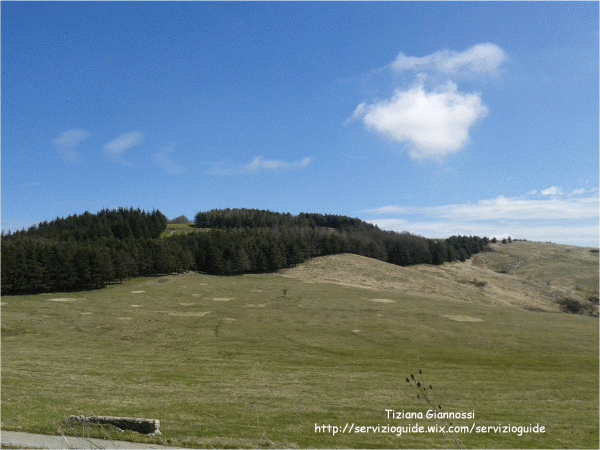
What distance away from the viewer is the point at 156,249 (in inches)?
4129

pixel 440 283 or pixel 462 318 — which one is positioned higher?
pixel 440 283

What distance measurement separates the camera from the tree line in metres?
82.2

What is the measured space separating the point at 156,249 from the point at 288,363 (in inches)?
3005

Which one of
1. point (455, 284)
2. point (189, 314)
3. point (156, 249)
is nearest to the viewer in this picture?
point (189, 314)

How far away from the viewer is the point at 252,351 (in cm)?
4266

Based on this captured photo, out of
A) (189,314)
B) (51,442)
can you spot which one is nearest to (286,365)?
(51,442)

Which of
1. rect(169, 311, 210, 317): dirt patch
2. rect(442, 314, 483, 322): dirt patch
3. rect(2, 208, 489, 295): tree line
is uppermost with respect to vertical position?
rect(2, 208, 489, 295): tree line

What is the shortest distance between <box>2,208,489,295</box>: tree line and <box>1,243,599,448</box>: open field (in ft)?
22.0

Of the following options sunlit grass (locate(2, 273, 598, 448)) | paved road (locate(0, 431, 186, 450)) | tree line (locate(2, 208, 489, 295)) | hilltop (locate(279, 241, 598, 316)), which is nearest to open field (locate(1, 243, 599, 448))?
sunlit grass (locate(2, 273, 598, 448))

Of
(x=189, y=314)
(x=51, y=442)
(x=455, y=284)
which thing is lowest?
(x=455, y=284)

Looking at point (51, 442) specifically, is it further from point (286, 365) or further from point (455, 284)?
point (455, 284)

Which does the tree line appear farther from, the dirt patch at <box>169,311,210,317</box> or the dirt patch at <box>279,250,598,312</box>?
the dirt patch at <box>169,311,210,317</box>

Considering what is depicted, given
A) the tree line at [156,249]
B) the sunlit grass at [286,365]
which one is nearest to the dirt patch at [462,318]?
the sunlit grass at [286,365]

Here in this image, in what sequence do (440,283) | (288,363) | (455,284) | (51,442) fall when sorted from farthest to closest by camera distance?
(455,284), (440,283), (288,363), (51,442)
